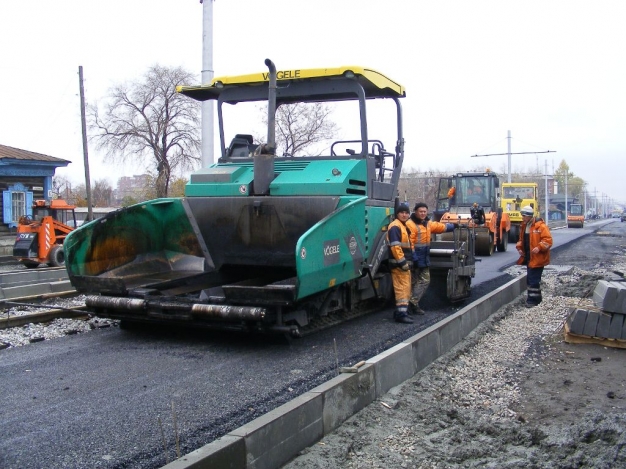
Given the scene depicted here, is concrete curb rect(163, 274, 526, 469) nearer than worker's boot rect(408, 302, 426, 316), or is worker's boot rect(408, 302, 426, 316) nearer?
concrete curb rect(163, 274, 526, 469)

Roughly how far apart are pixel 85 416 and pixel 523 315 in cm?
667

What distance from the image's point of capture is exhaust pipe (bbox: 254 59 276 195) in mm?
6719

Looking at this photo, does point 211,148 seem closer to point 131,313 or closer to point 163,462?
point 131,313

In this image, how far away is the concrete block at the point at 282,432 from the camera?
342cm

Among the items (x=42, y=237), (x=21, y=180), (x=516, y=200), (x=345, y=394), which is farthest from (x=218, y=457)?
(x=21, y=180)

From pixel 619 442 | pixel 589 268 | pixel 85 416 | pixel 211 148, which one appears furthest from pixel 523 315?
pixel 589 268

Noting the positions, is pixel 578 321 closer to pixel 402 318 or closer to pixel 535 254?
pixel 402 318

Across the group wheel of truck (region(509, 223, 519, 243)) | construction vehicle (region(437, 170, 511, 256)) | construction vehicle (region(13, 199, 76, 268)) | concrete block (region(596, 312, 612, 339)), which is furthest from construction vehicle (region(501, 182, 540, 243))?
concrete block (region(596, 312, 612, 339))

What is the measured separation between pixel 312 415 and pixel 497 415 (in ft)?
5.64

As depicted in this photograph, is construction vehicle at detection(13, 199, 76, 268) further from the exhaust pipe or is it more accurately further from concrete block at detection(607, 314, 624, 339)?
concrete block at detection(607, 314, 624, 339)

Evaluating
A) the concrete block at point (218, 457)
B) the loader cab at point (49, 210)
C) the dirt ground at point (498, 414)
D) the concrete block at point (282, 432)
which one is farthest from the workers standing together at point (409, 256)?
the loader cab at point (49, 210)

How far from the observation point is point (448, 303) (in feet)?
30.2

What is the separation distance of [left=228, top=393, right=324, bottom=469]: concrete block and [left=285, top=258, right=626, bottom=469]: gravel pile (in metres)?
0.08

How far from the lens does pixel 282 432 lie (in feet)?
12.0
